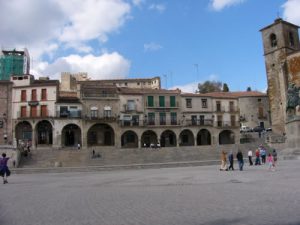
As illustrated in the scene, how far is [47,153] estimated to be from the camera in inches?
1465

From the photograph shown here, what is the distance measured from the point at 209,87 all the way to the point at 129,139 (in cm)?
3920

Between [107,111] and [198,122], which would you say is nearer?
[107,111]

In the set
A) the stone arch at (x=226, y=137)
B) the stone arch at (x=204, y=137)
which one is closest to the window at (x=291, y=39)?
the stone arch at (x=226, y=137)

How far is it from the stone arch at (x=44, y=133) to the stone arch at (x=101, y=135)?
529cm

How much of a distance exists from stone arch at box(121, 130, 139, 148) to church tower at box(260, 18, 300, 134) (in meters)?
22.3

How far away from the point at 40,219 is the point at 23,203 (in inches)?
111

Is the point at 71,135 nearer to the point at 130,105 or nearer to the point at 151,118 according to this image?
the point at 130,105

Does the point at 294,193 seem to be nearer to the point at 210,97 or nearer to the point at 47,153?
the point at 47,153

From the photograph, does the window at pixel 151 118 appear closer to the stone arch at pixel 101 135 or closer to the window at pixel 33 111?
the stone arch at pixel 101 135

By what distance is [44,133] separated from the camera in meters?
48.8

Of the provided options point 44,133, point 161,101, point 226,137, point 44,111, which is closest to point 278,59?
point 226,137

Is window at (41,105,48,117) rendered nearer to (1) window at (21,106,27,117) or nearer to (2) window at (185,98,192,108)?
(1) window at (21,106,27,117)

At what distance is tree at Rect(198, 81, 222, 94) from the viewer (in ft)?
281

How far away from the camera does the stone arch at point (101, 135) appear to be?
1989 inches
